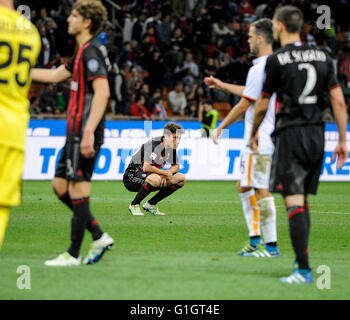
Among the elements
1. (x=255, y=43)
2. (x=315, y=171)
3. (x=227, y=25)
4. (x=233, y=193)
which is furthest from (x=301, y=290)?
(x=227, y=25)

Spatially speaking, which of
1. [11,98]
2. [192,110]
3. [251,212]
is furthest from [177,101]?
[11,98]

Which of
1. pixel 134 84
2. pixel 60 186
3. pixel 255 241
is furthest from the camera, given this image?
pixel 134 84

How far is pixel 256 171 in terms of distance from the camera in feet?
26.0

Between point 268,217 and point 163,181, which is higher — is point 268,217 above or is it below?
above

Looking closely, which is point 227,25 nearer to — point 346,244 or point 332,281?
point 346,244

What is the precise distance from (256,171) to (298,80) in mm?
1761

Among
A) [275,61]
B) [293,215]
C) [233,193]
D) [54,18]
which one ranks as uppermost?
[54,18]

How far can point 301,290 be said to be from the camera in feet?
19.7

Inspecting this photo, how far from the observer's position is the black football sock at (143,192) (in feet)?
40.9

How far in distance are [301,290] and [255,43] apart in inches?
120

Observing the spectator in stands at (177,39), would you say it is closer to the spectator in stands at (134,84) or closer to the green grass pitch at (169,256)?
the spectator in stands at (134,84)

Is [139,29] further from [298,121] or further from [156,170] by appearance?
[298,121]

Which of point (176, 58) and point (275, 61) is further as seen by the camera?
point (176, 58)
